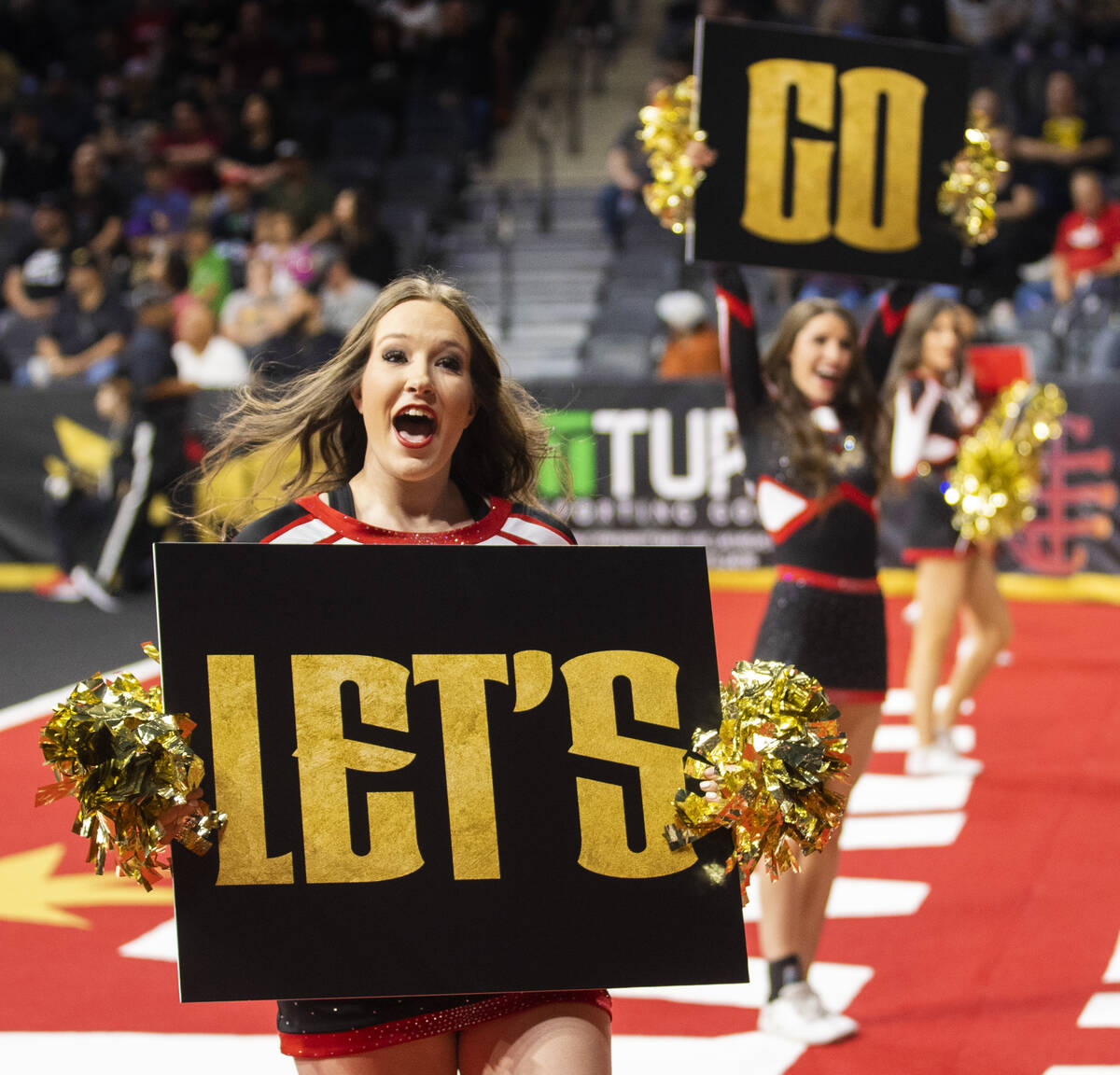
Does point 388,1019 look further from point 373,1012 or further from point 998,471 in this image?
point 998,471

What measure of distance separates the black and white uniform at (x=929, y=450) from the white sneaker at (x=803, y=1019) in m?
2.59

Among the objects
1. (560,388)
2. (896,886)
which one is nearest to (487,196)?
(560,388)

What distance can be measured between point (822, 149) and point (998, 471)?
2346 millimetres

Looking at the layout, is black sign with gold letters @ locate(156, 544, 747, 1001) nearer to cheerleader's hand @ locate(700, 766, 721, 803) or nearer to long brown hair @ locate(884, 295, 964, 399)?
cheerleader's hand @ locate(700, 766, 721, 803)

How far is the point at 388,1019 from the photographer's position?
76.6 inches

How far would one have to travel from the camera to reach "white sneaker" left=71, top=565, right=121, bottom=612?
9.19 meters

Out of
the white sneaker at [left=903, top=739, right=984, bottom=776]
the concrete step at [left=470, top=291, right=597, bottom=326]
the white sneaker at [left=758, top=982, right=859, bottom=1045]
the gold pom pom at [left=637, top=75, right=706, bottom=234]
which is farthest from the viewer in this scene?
the concrete step at [left=470, top=291, right=597, bottom=326]

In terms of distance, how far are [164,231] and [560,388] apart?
486cm

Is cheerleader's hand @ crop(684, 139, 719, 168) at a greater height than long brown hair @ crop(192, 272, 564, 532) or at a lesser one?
greater

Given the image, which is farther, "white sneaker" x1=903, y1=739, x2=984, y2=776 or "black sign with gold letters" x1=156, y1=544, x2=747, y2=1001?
"white sneaker" x1=903, y1=739, x2=984, y2=776

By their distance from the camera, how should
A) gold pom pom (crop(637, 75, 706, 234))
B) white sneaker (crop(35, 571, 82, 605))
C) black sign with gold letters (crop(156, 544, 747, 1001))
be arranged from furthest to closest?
white sneaker (crop(35, 571, 82, 605)), gold pom pom (crop(637, 75, 706, 234)), black sign with gold letters (crop(156, 544, 747, 1001))

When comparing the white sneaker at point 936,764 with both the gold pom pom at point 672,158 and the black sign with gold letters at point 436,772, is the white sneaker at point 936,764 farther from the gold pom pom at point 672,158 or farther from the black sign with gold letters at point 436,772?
the black sign with gold letters at point 436,772

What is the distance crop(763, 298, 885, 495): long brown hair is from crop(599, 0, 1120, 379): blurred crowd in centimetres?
540

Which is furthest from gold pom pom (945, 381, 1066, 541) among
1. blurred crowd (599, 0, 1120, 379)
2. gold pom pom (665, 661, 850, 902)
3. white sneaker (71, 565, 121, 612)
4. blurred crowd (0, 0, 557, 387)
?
white sneaker (71, 565, 121, 612)
